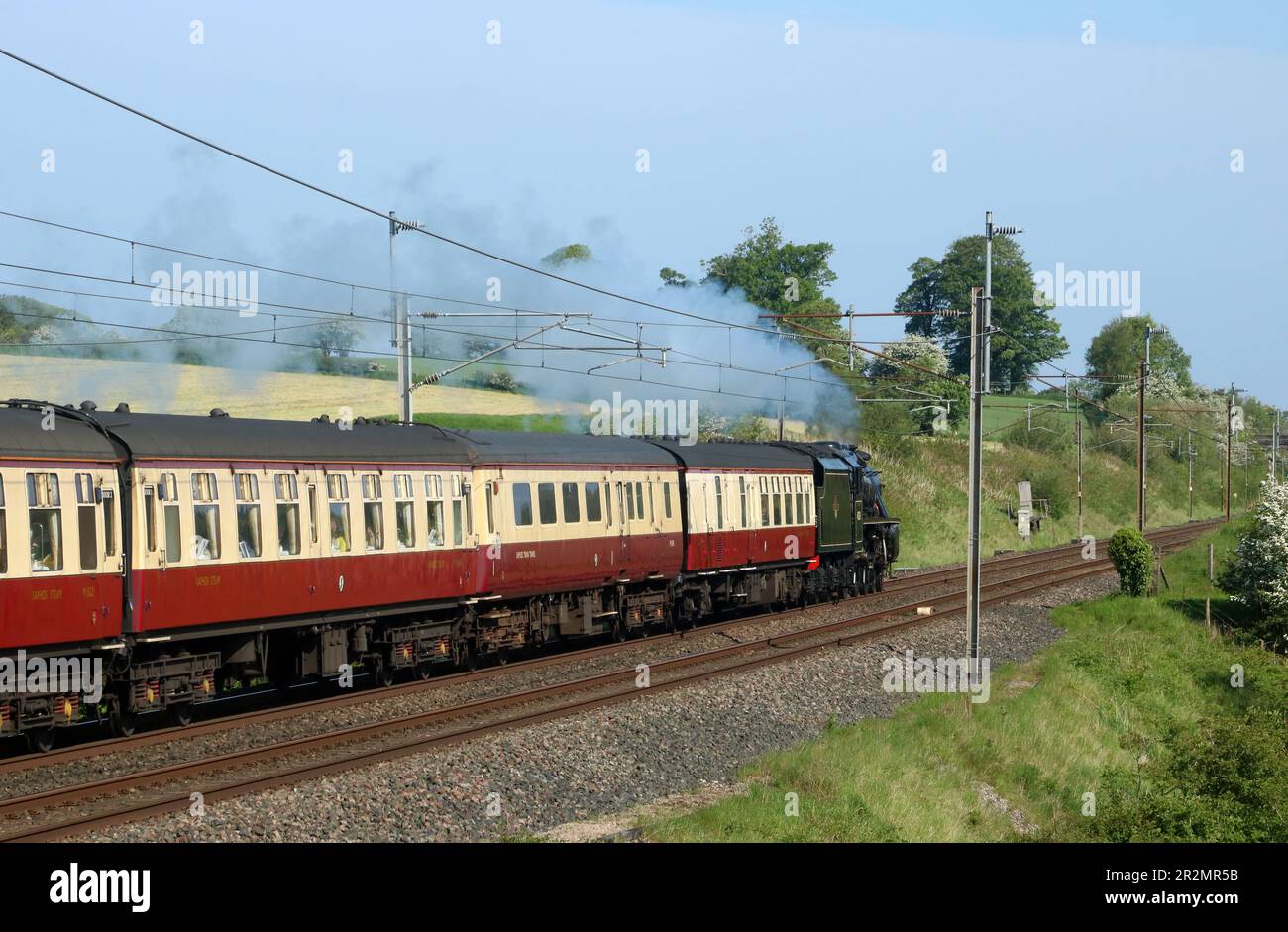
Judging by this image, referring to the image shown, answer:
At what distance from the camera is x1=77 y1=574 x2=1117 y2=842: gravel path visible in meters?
13.5

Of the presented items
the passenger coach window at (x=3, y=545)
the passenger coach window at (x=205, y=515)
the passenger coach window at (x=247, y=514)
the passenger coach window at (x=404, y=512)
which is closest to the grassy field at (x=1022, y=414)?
the passenger coach window at (x=404, y=512)

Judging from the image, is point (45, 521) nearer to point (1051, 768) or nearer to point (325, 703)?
point (325, 703)

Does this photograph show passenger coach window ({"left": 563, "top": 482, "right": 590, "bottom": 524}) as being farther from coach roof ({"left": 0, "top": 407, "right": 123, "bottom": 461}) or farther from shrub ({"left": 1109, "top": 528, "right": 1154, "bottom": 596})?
shrub ({"left": 1109, "top": 528, "right": 1154, "bottom": 596})

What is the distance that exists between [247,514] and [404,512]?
11.1 ft

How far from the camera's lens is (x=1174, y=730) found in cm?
2447

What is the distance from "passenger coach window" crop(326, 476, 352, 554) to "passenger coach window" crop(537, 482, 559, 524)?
16.7 feet

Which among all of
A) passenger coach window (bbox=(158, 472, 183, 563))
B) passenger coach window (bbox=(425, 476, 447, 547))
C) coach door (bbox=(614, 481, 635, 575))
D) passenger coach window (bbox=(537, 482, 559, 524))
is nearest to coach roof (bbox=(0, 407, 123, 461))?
passenger coach window (bbox=(158, 472, 183, 563))

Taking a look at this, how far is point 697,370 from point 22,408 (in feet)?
125

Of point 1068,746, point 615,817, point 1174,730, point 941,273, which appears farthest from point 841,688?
point 941,273

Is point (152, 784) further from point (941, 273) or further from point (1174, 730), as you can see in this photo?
point (941, 273)

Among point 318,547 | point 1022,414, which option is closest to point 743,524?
point 318,547

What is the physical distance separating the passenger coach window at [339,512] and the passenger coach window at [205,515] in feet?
7.21

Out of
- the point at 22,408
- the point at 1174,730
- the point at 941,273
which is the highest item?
the point at 941,273

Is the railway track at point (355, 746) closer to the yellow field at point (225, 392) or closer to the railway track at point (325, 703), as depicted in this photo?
the railway track at point (325, 703)
